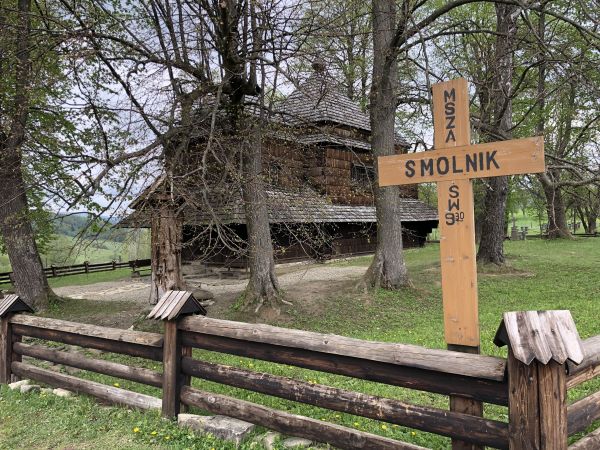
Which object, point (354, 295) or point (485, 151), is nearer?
point (485, 151)

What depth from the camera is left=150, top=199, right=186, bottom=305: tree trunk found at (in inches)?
355

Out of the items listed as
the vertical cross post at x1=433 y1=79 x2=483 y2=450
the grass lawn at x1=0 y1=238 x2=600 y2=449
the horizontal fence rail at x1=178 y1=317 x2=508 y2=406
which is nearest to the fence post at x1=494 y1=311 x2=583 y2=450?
the horizontal fence rail at x1=178 y1=317 x2=508 y2=406

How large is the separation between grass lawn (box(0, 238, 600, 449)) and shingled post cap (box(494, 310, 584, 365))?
A: 6.12 ft

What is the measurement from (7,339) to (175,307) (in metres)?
3.34

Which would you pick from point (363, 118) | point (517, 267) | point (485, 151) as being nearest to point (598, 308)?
point (517, 267)

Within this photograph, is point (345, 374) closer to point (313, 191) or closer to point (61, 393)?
point (61, 393)

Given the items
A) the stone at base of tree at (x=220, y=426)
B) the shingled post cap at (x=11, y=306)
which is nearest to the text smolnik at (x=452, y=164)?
the stone at base of tree at (x=220, y=426)

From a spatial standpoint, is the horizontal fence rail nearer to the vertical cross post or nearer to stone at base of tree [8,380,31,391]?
the vertical cross post

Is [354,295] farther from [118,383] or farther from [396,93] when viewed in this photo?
[118,383]

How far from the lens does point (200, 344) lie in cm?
458

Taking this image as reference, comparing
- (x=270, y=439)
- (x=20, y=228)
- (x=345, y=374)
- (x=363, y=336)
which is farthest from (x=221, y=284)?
(x=345, y=374)

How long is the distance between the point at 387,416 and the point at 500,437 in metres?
0.83

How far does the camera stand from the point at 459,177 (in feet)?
12.3

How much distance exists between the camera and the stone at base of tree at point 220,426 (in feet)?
13.6
